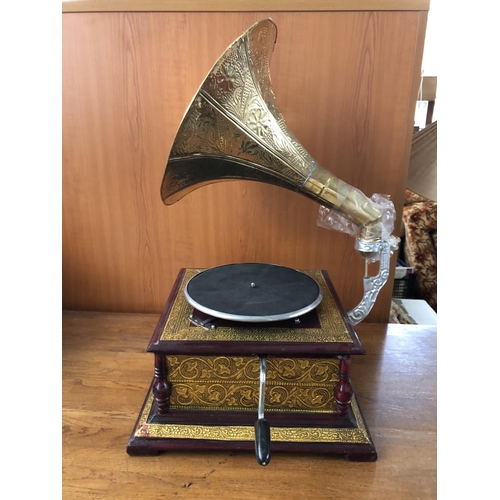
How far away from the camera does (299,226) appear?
1352 mm

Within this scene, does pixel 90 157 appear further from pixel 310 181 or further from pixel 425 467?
pixel 425 467

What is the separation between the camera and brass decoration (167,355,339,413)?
87 centimetres

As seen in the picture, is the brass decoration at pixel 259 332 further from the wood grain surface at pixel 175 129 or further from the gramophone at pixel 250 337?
the wood grain surface at pixel 175 129

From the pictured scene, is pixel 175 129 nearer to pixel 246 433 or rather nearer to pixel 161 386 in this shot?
pixel 161 386

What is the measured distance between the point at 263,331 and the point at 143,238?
2.33 feet

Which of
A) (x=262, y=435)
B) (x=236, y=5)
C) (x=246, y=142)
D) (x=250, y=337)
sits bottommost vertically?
(x=262, y=435)

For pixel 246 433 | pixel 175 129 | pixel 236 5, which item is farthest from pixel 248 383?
pixel 236 5

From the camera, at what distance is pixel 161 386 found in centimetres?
88

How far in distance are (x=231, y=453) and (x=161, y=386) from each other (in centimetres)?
22

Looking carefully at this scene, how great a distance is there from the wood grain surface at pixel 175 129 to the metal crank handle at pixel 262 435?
63cm

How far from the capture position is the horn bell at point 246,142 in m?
0.86

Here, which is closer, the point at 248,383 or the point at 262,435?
the point at 262,435

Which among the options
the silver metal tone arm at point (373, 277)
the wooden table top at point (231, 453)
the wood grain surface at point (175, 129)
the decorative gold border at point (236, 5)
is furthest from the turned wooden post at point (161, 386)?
the decorative gold border at point (236, 5)

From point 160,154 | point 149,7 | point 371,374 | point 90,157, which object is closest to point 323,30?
point 149,7
